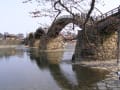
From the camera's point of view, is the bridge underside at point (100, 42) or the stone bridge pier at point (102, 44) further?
the stone bridge pier at point (102, 44)

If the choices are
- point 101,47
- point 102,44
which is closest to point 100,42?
point 102,44

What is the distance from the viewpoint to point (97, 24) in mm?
36344

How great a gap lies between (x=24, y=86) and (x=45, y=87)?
5.52 ft

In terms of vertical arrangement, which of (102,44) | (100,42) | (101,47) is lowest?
(101,47)

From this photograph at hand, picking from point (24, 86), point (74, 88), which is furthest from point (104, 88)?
point (24, 86)

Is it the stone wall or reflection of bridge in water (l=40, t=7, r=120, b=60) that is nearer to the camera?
reflection of bridge in water (l=40, t=7, r=120, b=60)

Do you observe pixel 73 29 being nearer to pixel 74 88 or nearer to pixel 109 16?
pixel 74 88

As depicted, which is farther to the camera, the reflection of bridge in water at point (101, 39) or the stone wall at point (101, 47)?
the stone wall at point (101, 47)

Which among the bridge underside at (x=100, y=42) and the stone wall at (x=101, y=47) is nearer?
the bridge underside at (x=100, y=42)

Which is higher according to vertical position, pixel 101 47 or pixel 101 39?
pixel 101 39

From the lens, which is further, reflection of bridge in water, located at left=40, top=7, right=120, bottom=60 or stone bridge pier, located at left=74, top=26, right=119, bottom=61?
stone bridge pier, located at left=74, top=26, right=119, bottom=61

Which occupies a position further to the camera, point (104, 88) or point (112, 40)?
point (112, 40)

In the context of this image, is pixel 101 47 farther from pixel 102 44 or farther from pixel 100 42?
pixel 100 42

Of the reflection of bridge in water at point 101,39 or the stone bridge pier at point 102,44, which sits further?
the stone bridge pier at point 102,44
